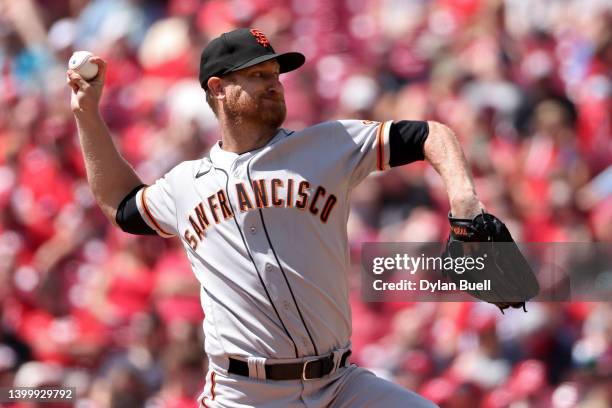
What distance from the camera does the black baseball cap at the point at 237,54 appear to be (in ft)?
12.2

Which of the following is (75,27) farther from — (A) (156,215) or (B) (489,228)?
(B) (489,228)

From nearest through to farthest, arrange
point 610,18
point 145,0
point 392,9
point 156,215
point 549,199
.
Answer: point 156,215 < point 549,199 < point 610,18 < point 392,9 < point 145,0

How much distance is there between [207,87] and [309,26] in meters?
4.46

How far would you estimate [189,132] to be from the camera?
293 inches

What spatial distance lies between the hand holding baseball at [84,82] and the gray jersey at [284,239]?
1.98ft

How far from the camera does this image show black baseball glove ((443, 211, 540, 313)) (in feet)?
10.7

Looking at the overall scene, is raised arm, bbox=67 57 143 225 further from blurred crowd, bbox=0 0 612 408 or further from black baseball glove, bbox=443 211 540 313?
blurred crowd, bbox=0 0 612 408

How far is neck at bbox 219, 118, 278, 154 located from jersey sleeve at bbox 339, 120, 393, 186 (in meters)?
0.26

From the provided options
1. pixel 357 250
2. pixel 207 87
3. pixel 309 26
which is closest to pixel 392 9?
pixel 309 26

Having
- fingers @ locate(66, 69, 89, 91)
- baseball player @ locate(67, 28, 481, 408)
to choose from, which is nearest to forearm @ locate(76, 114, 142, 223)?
fingers @ locate(66, 69, 89, 91)

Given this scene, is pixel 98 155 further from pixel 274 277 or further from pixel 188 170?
pixel 274 277

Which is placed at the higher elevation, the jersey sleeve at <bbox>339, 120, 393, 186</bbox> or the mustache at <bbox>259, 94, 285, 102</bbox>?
the mustache at <bbox>259, 94, 285, 102</bbox>

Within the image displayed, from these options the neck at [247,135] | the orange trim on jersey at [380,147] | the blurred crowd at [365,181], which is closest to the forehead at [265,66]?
the neck at [247,135]

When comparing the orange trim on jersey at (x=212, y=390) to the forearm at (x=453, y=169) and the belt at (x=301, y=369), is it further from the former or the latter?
the forearm at (x=453, y=169)
